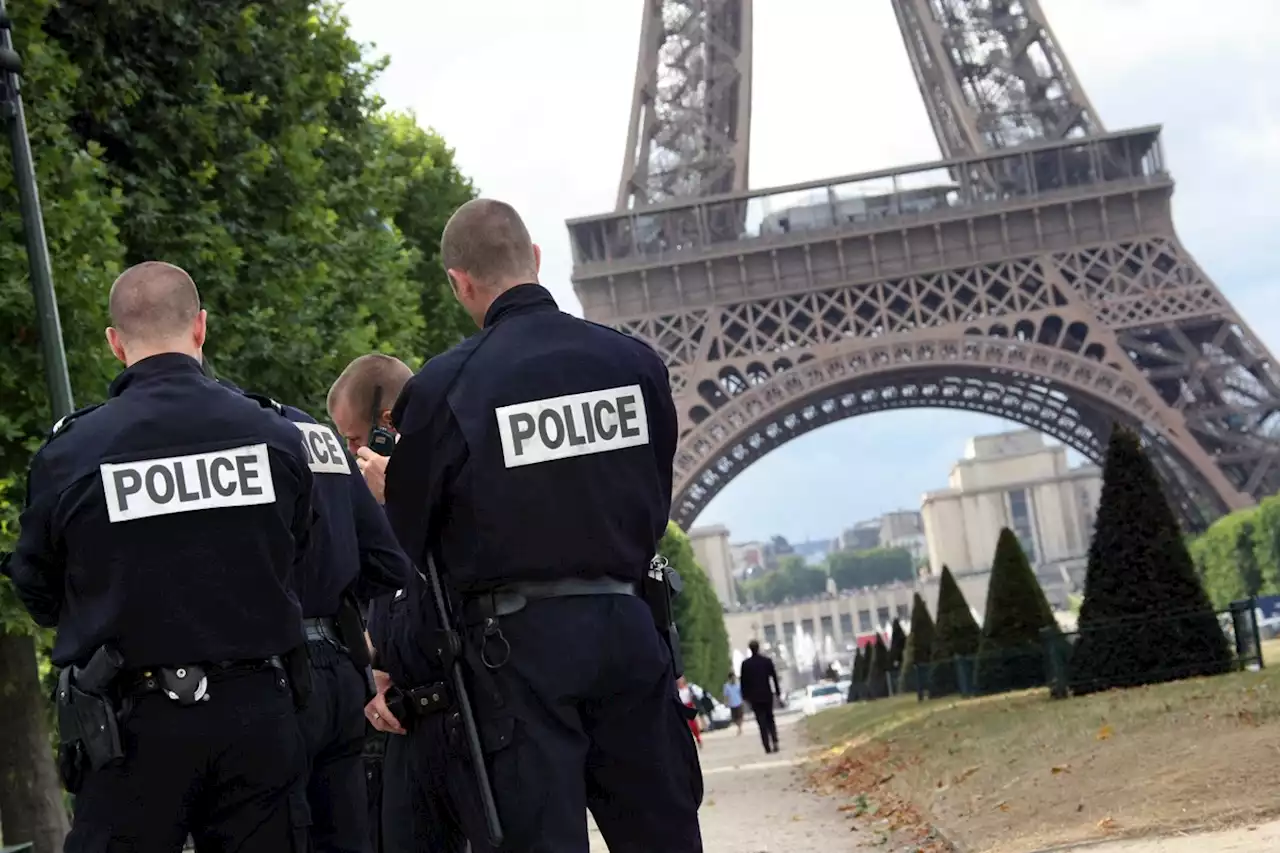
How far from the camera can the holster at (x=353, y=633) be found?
6.14 metres

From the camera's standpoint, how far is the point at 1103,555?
779 inches

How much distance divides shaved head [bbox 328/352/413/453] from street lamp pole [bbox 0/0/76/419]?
5.03m

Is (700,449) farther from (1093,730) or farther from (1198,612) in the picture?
(1093,730)

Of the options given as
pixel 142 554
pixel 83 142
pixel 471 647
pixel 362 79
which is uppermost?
pixel 362 79

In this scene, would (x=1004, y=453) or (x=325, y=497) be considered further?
(x=1004, y=453)

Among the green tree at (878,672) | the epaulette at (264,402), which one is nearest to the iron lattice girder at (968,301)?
the green tree at (878,672)

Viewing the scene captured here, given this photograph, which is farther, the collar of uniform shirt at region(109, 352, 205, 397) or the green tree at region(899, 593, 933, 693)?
the green tree at region(899, 593, 933, 693)

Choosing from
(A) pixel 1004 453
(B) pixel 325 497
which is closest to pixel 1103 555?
(B) pixel 325 497

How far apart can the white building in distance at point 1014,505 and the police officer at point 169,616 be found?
139 meters

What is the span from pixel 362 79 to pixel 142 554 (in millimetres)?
18127

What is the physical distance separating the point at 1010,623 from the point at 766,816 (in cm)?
1285

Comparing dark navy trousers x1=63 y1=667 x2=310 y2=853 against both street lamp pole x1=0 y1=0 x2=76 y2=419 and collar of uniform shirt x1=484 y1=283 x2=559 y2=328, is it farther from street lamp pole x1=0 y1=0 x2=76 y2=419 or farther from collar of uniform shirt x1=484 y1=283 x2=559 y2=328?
street lamp pole x1=0 y1=0 x2=76 y2=419

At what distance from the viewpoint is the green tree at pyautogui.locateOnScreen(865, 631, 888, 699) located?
47.7m

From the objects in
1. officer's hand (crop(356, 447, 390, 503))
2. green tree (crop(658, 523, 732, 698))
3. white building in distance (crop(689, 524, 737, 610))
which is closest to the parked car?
green tree (crop(658, 523, 732, 698))
